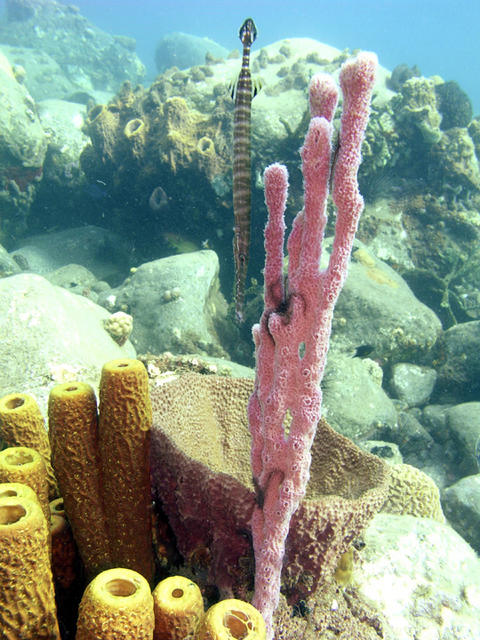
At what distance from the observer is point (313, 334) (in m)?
1.47

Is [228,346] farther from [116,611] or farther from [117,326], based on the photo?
[116,611]

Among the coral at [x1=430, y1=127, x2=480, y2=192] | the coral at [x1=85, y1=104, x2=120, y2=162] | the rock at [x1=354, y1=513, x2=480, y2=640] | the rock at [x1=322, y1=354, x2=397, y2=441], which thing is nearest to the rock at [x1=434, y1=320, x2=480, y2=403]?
the rock at [x1=322, y1=354, x2=397, y2=441]

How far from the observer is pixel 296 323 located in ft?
5.01

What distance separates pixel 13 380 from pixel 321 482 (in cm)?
237

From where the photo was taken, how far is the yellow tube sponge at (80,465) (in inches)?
63.2

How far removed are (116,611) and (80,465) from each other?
28.6 inches

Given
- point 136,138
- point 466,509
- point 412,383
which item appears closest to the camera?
point 466,509

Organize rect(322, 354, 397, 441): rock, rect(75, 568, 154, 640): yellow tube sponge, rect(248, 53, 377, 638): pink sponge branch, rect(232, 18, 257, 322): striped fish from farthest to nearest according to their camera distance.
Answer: rect(322, 354, 397, 441): rock
rect(232, 18, 257, 322): striped fish
rect(248, 53, 377, 638): pink sponge branch
rect(75, 568, 154, 640): yellow tube sponge

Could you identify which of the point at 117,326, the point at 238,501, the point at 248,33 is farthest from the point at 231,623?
the point at 117,326

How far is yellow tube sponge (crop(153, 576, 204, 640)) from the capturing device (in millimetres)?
1222

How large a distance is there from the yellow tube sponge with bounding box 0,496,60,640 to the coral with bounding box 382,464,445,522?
308 centimetres

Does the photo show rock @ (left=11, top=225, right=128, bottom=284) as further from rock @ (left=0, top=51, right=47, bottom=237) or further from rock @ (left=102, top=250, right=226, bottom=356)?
rock @ (left=102, top=250, right=226, bottom=356)

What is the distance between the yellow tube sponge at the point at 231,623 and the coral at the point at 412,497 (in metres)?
2.79

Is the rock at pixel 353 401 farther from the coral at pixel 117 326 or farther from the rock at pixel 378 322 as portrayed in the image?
the coral at pixel 117 326
